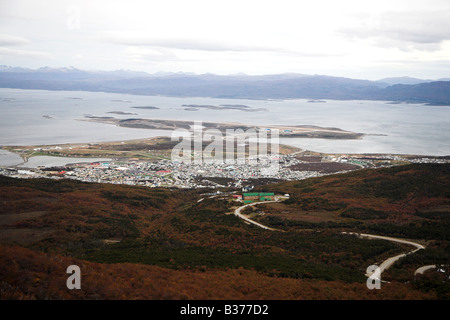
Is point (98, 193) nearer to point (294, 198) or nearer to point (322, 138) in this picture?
point (294, 198)

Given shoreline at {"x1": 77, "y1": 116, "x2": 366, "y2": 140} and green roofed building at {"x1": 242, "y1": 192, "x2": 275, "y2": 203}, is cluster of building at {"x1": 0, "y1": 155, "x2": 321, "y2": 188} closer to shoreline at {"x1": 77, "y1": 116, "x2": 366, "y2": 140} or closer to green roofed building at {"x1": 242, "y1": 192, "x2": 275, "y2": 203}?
green roofed building at {"x1": 242, "y1": 192, "x2": 275, "y2": 203}

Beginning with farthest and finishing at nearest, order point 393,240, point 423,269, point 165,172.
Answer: point 165,172 → point 393,240 → point 423,269

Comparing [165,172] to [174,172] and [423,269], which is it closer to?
[174,172]

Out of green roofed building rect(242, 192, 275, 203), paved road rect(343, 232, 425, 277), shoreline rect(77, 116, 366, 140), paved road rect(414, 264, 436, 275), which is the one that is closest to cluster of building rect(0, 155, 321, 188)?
green roofed building rect(242, 192, 275, 203)

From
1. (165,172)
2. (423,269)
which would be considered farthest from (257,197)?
(165,172)

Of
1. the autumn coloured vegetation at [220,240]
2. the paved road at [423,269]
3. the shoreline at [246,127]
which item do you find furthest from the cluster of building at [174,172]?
the shoreline at [246,127]
